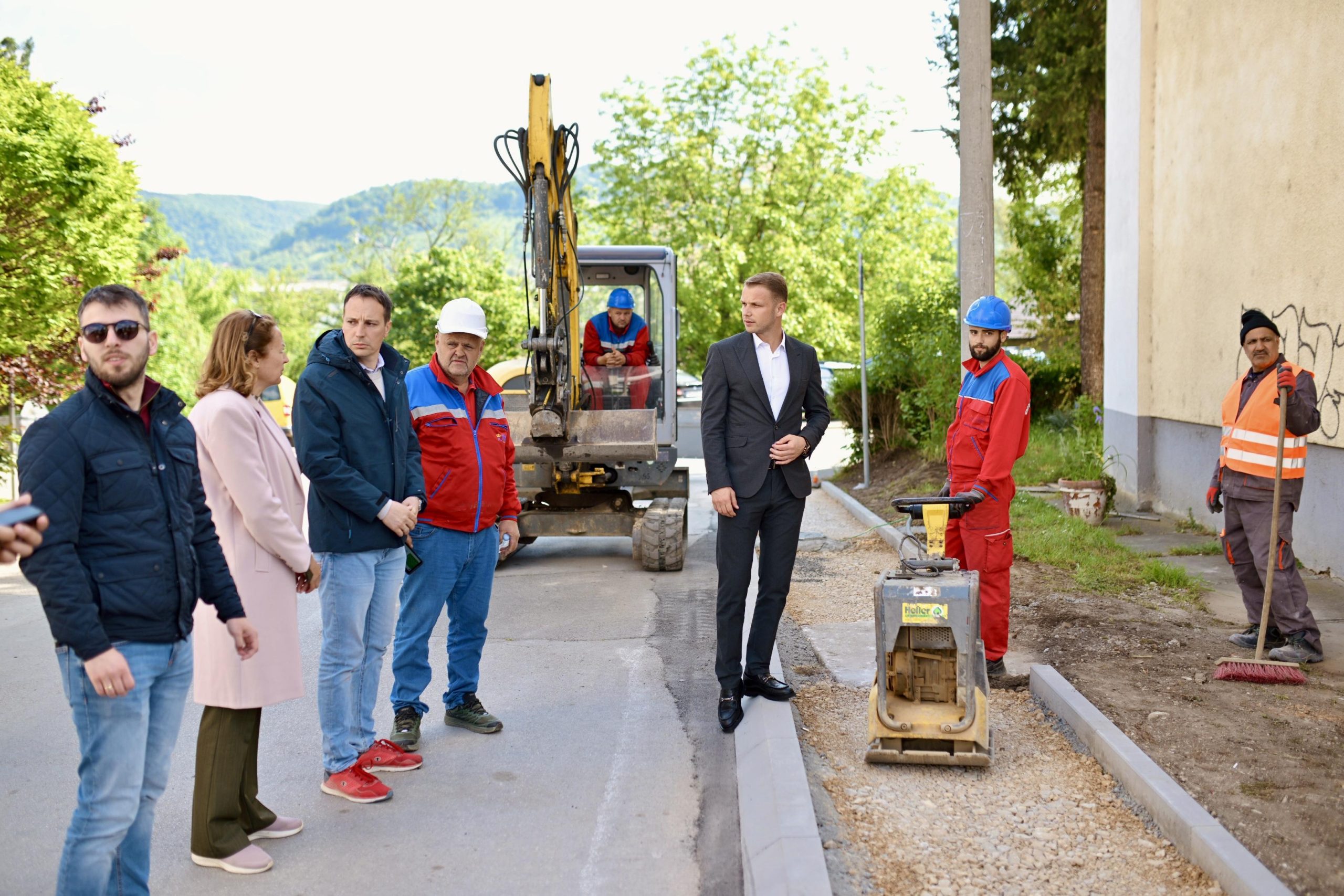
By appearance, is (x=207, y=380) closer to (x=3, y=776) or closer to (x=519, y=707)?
(x=3, y=776)

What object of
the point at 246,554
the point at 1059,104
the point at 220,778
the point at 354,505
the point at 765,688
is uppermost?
the point at 1059,104

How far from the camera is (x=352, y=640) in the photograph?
5004 millimetres

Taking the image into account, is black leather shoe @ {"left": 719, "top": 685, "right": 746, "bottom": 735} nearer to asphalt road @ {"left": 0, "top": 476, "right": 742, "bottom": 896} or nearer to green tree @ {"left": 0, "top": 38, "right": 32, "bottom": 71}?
asphalt road @ {"left": 0, "top": 476, "right": 742, "bottom": 896}

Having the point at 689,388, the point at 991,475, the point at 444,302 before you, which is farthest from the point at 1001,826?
the point at 444,302

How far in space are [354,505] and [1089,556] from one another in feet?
22.9

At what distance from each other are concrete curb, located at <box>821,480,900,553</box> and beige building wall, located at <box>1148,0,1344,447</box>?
3291 millimetres

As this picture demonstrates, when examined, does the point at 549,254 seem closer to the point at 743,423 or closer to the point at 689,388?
the point at 743,423

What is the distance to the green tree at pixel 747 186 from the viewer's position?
3459 centimetres

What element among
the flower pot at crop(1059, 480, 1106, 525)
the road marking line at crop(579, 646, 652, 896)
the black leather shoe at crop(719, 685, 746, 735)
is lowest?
the road marking line at crop(579, 646, 652, 896)

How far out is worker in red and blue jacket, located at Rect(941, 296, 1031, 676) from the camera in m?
6.18

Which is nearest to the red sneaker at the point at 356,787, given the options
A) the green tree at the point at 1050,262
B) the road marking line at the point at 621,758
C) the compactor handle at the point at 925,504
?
the road marking line at the point at 621,758

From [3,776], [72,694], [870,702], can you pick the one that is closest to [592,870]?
[870,702]

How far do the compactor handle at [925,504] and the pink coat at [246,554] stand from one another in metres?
2.72

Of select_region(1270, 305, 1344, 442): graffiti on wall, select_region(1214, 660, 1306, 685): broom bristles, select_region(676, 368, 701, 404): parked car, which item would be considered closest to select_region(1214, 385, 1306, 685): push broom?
select_region(1214, 660, 1306, 685): broom bristles
